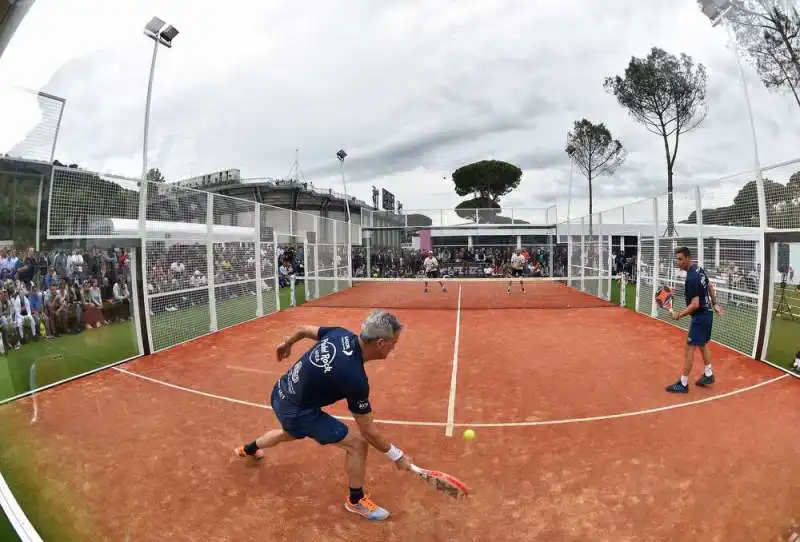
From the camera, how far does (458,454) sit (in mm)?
4160

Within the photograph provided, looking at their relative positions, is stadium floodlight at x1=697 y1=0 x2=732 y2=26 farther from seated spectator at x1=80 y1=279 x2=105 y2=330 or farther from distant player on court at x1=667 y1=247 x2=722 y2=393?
seated spectator at x1=80 y1=279 x2=105 y2=330

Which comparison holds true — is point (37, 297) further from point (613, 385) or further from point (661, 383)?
point (661, 383)

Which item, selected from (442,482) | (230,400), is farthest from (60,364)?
(442,482)

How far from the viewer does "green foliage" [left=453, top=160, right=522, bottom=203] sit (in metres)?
71.7

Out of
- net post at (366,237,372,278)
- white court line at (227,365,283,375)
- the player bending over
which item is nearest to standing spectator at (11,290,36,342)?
white court line at (227,365,283,375)

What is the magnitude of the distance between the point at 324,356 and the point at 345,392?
0.26m

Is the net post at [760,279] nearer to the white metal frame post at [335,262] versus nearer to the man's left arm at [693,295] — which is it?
the man's left arm at [693,295]

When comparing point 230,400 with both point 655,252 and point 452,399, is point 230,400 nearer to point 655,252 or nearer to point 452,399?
point 452,399

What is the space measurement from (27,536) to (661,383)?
667 cm

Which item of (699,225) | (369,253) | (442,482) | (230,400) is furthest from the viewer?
(369,253)

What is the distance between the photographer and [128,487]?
3492 mm

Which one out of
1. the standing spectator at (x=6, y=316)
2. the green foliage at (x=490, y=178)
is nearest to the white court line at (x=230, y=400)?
the standing spectator at (x=6, y=316)

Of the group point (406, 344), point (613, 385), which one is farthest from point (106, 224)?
point (613, 385)

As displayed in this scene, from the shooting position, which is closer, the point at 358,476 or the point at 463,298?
the point at 358,476
